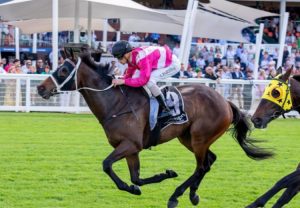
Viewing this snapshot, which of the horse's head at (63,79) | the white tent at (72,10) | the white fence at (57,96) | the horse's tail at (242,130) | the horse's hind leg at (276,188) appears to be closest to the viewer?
the horse's hind leg at (276,188)

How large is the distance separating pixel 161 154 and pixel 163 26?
13.6 m

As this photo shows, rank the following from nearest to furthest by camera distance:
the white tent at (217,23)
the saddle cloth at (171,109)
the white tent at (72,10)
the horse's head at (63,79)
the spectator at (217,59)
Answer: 1. the horse's head at (63,79)
2. the saddle cloth at (171,109)
3. the white tent at (72,10)
4. the white tent at (217,23)
5. the spectator at (217,59)

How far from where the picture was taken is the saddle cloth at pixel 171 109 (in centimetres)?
822

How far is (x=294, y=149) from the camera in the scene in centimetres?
1315

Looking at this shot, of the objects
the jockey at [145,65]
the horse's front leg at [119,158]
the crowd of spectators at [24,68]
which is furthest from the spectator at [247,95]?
the horse's front leg at [119,158]

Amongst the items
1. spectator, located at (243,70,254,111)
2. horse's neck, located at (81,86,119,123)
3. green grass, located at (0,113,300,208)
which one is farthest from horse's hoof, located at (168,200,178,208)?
spectator, located at (243,70,254,111)

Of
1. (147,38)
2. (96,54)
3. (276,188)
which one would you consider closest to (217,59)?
(147,38)

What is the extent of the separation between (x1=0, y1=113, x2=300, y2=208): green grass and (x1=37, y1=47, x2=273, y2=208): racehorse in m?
0.46

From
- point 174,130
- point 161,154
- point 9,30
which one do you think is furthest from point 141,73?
point 9,30

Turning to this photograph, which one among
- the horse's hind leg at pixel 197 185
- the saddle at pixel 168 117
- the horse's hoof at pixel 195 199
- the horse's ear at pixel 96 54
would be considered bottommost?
the horse's hoof at pixel 195 199

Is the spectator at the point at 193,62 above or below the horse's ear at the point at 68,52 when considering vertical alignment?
below

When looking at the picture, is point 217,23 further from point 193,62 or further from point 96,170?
point 96,170

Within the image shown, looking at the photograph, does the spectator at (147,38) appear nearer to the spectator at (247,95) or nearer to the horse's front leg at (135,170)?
the spectator at (247,95)

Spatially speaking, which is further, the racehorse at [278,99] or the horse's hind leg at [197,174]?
the horse's hind leg at [197,174]
